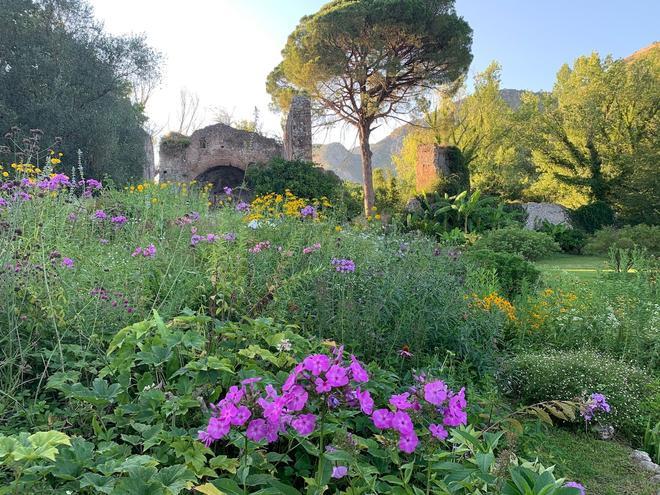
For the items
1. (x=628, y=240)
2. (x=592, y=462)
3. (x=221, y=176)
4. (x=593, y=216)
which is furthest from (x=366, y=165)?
(x=592, y=462)

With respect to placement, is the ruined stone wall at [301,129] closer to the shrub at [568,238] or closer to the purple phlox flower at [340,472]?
the shrub at [568,238]

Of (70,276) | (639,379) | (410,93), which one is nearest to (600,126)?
(410,93)

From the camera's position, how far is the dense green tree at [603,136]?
1995cm

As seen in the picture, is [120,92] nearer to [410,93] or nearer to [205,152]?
[205,152]

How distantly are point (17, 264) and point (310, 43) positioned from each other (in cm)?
1909

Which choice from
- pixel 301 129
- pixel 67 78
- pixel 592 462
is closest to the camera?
pixel 592 462

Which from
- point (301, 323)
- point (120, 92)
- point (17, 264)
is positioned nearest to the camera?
point (17, 264)

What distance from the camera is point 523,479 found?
1314 millimetres

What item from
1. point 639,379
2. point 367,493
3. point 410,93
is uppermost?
point 410,93

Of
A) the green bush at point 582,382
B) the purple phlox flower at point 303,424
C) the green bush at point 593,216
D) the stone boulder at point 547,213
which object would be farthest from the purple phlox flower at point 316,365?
the green bush at point 593,216

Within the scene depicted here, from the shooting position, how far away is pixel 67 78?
13.5 meters

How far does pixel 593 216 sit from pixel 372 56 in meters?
11.1

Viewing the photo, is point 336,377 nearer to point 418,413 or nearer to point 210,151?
point 418,413

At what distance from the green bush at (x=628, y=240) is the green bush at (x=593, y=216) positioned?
211 inches
